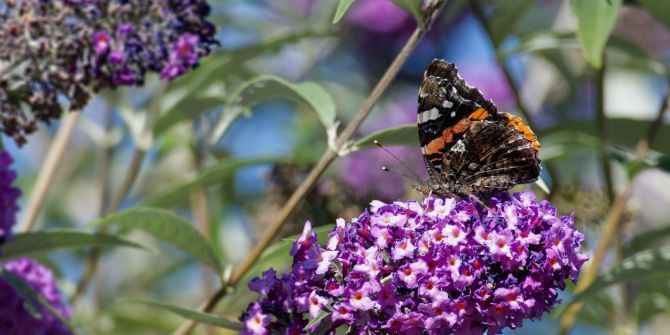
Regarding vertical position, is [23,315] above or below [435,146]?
below

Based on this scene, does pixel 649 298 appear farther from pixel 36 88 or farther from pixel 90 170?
pixel 90 170

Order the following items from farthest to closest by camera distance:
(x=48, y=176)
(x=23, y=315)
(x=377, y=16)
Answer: (x=377, y=16), (x=48, y=176), (x=23, y=315)

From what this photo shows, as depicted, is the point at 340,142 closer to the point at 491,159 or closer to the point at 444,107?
the point at 444,107

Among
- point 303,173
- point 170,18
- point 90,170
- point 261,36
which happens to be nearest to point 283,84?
point 170,18

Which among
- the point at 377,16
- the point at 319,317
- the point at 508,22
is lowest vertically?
the point at 319,317

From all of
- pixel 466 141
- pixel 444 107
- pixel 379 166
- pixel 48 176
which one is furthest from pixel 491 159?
pixel 379 166

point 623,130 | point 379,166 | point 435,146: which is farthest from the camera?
point 379,166
